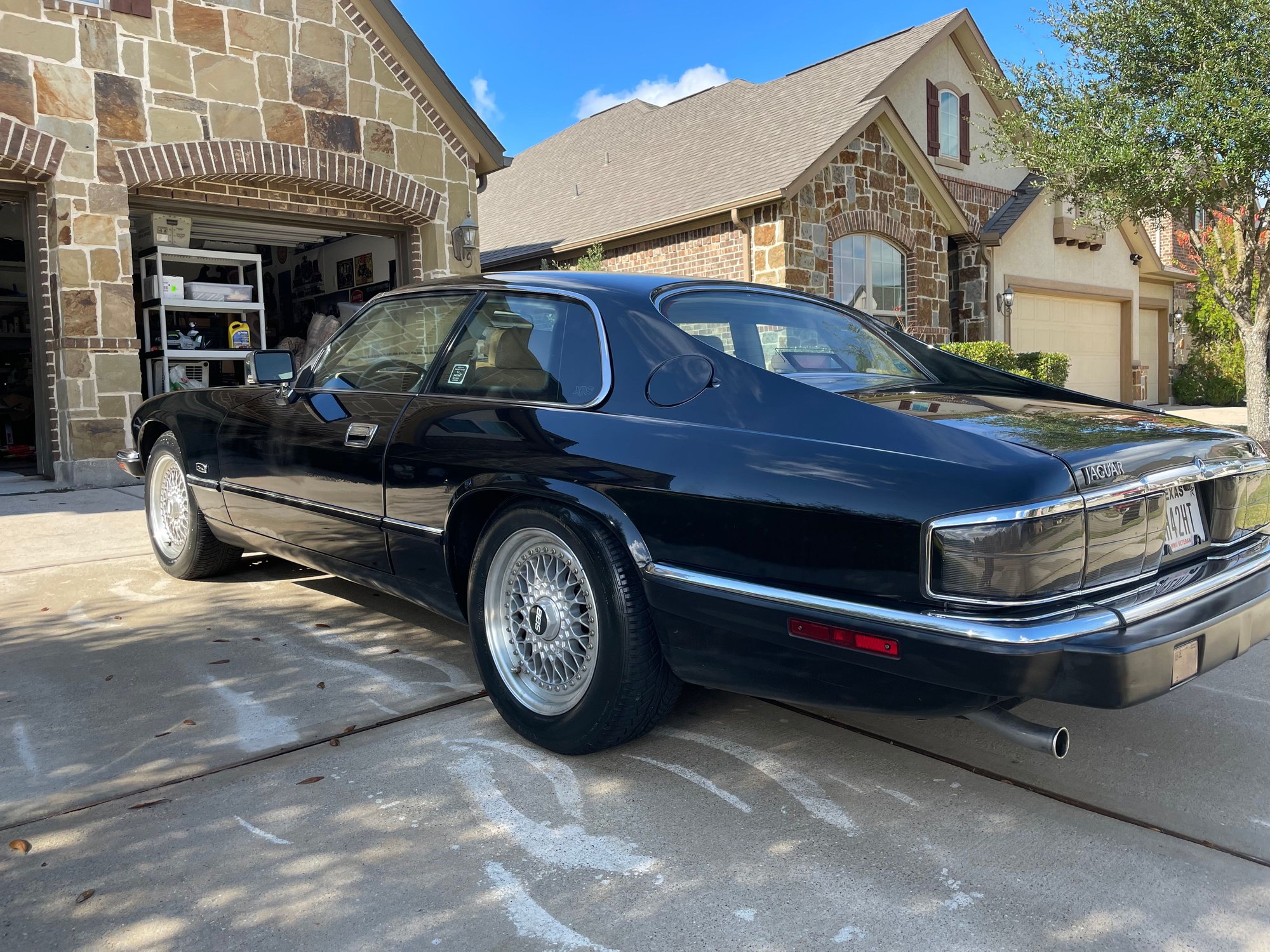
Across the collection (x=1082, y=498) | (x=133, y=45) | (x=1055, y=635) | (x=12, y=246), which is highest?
(x=133, y=45)

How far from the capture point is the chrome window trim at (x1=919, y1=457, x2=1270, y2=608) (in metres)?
2.23

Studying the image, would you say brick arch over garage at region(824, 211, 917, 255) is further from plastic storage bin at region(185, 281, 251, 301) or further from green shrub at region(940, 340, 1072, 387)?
plastic storage bin at region(185, 281, 251, 301)

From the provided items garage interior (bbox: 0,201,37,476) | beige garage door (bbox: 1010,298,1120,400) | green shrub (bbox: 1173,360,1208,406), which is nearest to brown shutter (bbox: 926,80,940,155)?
beige garage door (bbox: 1010,298,1120,400)

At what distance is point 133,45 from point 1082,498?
9.80 metres

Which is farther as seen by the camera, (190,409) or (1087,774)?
(190,409)

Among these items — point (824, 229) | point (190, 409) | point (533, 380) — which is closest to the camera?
point (533, 380)

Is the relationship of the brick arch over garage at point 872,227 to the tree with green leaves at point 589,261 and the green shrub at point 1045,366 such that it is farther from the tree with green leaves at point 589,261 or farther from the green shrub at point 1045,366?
the tree with green leaves at point 589,261

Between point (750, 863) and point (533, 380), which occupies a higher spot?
point (533, 380)

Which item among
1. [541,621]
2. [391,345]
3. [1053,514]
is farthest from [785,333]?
[391,345]

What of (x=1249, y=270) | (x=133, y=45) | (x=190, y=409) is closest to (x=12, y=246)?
(x=133, y=45)

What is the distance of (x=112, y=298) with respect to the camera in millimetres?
9172

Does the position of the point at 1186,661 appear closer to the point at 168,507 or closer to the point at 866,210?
the point at 168,507

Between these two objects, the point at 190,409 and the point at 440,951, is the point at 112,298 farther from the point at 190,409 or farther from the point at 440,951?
the point at 440,951

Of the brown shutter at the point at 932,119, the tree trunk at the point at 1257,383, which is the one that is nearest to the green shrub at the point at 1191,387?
the brown shutter at the point at 932,119
